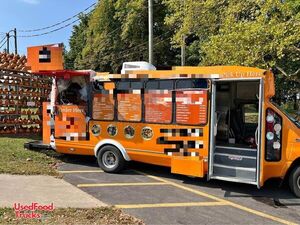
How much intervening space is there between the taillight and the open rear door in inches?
7.2

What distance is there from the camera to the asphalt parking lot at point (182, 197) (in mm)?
6582

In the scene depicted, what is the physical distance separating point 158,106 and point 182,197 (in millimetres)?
2206

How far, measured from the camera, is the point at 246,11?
687 inches

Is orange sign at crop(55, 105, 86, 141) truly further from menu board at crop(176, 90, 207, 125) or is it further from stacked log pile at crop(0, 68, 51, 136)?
stacked log pile at crop(0, 68, 51, 136)

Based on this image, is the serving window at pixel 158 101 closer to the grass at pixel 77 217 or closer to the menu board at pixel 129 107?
the menu board at pixel 129 107

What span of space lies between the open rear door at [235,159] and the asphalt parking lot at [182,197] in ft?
1.15

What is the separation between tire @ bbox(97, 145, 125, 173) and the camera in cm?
956

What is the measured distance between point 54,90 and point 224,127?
4359 mm

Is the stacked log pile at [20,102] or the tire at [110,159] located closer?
the tire at [110,159]

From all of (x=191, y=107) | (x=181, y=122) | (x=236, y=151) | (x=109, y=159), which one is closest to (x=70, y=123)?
(x=109, y=159)

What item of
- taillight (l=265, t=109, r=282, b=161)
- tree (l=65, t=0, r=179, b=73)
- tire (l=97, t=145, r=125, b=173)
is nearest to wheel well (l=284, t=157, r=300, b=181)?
taillight (l=265, t=109, r=282, b=161)

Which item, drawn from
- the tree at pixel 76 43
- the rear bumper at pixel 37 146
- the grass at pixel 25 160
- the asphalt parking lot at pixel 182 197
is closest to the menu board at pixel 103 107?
the asphalt parking lot at pixel 182 197

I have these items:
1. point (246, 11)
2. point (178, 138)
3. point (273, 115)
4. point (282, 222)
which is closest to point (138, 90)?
point (178, 138)

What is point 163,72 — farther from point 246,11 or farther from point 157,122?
point 246,11
